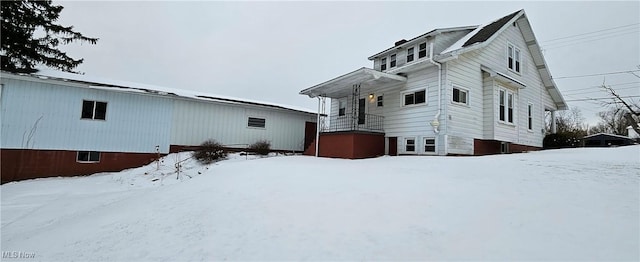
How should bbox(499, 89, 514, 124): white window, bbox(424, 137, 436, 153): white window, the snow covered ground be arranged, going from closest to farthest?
1. the snow covered ground
2. bbox(424, 137, 436, 153): white window
3. bbox(499, 89, 514, 124): white window

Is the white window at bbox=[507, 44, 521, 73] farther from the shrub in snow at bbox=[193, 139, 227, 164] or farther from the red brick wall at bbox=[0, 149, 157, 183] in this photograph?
the red brick wall at bbox=[0, 149, 157, 183]

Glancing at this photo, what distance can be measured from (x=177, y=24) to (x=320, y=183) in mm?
19724

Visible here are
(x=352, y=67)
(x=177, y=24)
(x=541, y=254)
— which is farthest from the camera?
(x=352, y=67)

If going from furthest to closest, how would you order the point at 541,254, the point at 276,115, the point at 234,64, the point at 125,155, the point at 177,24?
the point at 234,64 → the point at 177,24 → the point at 276,115 → the point at 125,155 → the point at 541,254

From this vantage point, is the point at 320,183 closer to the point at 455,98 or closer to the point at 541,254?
the point at 541,254

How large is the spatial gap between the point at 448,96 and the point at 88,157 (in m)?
15.5

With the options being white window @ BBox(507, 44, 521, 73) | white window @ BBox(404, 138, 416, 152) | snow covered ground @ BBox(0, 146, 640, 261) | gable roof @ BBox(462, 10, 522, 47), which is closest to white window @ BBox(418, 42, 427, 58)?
gable roof @ BBox(462, 10, 522, 47)

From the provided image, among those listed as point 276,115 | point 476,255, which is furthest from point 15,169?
point 476,255

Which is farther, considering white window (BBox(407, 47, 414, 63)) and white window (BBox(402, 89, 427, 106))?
white window (BBox(407, 47, 414, 63))

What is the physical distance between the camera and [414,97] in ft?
39.4

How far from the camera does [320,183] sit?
6102mm

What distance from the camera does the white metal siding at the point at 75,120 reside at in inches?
423

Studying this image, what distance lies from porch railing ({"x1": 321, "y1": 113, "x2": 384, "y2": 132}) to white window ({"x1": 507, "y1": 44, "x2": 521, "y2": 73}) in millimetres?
7140

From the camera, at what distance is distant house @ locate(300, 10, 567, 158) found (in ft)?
36.1
